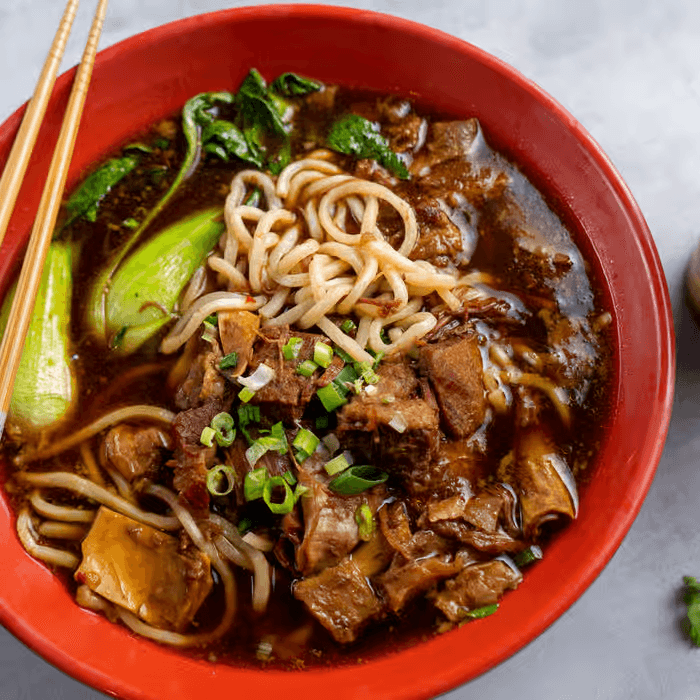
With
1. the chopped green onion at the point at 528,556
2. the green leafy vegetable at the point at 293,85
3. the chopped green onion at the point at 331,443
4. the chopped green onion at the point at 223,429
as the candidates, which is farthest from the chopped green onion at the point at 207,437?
the green leafy vegetable at the point at 293,85

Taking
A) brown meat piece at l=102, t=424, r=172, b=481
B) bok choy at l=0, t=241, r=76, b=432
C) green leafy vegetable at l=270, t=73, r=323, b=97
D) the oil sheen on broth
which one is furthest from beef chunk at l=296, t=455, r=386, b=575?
green leafy vegetable at l=270, t=73, r=323, b=97

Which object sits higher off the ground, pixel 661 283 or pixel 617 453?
pixel 661 283

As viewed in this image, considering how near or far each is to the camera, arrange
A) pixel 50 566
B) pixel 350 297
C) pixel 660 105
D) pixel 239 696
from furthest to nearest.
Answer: pixel 660 105, pixel 350 297, pixel 50 566, pixel 239 696

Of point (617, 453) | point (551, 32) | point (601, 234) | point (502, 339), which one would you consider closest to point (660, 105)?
point (551, 32)

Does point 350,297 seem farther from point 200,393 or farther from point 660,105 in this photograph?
point 660,105

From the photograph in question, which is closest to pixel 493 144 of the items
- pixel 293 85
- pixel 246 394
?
pixel 293 85

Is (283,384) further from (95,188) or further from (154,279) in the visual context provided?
(95,188)

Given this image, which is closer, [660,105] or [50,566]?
[50,566]
